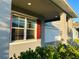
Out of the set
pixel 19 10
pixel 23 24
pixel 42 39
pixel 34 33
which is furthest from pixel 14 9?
pixel 42 39

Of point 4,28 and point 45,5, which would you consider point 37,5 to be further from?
point 4,28

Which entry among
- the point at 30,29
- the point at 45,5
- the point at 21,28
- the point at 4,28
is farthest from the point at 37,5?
the point at 4,28

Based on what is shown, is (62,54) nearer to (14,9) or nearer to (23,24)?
(14,9)

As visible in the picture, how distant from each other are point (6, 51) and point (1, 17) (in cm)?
70

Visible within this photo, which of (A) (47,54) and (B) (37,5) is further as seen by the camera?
(B) (37,5)

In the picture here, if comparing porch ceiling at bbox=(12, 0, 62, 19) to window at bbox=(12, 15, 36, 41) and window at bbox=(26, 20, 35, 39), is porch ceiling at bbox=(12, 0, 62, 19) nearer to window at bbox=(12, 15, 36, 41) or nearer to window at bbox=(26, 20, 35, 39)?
window at bbox=(12, 15, 36, 41)

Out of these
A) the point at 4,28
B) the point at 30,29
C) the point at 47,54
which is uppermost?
the point at 30,29

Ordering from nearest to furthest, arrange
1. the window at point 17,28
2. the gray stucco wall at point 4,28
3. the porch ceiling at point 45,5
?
the gray stucco wall at point 4,28 → the porch ceiling at point 45,5 → the window at point 17,28

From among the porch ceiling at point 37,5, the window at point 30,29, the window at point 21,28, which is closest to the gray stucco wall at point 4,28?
the porch ceiling at point 37,5

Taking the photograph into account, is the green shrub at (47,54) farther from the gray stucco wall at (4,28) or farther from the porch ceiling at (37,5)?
the porch ceiling at (37,5)

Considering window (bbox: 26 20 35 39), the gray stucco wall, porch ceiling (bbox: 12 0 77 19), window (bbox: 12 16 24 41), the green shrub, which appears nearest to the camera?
the gray stucco wall

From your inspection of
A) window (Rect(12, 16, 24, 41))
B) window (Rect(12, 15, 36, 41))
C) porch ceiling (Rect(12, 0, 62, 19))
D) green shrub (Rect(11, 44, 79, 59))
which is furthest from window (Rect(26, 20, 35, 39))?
green shrub (Rect(11, 44, 79, 59))

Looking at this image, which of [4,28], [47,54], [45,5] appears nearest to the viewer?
[4,28]

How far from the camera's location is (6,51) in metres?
3.33
